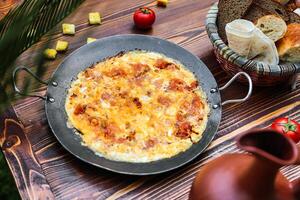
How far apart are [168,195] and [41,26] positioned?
602 mm

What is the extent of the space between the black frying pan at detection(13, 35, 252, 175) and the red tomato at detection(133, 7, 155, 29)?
0.09m

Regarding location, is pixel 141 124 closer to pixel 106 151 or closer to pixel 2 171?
pixel 106 151

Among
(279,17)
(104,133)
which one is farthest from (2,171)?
(279,17)

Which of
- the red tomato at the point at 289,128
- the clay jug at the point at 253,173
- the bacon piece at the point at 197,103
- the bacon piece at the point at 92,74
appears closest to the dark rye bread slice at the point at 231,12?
the bacon piece at the point at 197,103

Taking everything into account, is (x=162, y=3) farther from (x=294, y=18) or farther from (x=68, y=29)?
(x=294, y=18)

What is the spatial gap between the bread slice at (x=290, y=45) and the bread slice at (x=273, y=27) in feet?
0.08

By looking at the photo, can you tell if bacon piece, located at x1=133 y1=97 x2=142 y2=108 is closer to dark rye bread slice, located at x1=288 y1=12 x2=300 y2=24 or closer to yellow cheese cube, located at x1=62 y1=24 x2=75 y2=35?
yellow cheese cube, located at x1=62 y1=24 x2=75 y2=35

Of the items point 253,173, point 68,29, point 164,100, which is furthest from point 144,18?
point 253,173

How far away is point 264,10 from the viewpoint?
1739 millimetres

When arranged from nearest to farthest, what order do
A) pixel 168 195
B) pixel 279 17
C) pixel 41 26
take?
pixel 41 26 < pixel 168 195 < pixel 279 17

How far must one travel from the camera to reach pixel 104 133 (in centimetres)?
152

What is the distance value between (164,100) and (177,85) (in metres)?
0.09

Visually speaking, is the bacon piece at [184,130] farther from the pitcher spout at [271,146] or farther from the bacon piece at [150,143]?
the pitcher spout at [271,146]

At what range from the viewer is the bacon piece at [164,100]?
163cm
